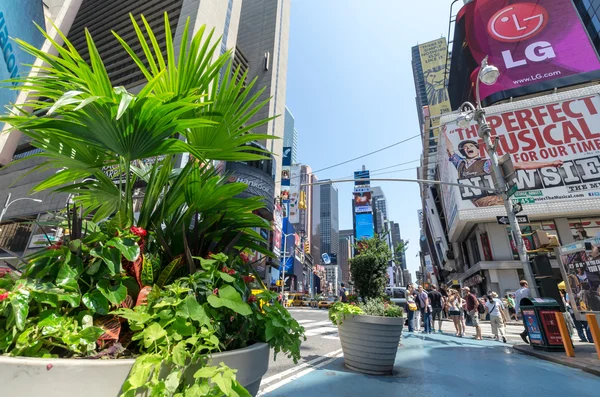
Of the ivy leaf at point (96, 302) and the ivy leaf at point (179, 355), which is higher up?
the ivy leaf at point (96, 302)

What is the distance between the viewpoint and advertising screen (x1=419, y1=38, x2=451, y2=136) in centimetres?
5047

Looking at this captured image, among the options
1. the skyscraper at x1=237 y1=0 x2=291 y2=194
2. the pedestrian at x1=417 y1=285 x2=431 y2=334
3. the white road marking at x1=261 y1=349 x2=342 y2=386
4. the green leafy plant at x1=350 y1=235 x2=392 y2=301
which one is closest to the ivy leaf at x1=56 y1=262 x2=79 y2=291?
the white road marking at x1=261 y1=349 x2=342 y2=386

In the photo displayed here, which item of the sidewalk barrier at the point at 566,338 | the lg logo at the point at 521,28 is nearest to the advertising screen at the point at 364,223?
the lg logo at the point at 521,28

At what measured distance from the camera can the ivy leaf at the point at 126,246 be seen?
3.04ft

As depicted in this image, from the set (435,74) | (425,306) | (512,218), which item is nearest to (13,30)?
(425,306)

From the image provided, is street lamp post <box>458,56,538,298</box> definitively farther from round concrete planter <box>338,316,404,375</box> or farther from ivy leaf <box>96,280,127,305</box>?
ivy leaf <box>96,280,127,305</box>

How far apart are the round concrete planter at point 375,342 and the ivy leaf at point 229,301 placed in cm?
327

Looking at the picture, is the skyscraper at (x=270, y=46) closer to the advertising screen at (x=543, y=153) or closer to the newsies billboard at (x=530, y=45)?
the newsies billboard at (x=530, y=45)

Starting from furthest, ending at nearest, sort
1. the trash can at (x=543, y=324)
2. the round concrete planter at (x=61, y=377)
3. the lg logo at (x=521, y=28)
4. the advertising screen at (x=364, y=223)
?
1. the advertising screen at (x=364, y=223)
2. the lg logo at (x=521, y=28)
3. the trash can at (x=543, y=324)
4. the round concrete planter at (x=61, y=377)

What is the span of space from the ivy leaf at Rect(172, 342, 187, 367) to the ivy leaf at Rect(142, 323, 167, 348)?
0.07 metres

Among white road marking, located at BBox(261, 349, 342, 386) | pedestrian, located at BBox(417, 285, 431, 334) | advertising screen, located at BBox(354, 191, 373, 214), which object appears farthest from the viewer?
advertising screen, located at BBox(354, 191, 373, 214)

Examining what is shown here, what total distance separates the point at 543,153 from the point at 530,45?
36.5 feet

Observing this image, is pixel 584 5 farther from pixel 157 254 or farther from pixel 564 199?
pixel 157 254

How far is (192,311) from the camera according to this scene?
0.90 meters
